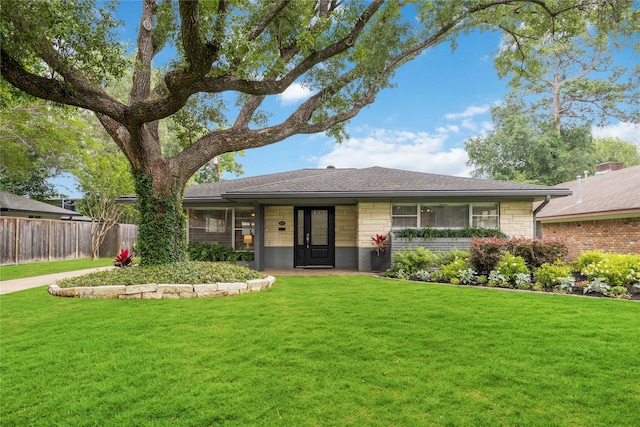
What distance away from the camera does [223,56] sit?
246 inches

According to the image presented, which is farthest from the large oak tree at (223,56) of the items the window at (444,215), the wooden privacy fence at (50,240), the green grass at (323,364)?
the wooden privacy fence at (50,240)

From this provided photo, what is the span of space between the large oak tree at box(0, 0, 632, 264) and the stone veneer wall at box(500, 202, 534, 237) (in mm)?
5019

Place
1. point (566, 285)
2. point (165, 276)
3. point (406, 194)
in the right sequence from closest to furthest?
point (566, 285) < point (165, 276) < point (406, 194)

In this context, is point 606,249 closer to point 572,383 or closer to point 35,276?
point 572,383

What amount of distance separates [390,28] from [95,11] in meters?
6.95

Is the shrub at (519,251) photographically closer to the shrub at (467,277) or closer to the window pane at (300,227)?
the shrub at (467,277)

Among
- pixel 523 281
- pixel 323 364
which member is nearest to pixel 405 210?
pixel 523 281

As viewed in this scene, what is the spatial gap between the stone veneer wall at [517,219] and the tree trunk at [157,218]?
9.62 meters

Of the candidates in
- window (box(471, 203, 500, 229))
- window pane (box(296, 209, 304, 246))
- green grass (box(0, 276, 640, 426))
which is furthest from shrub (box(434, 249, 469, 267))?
window pane (box(296, 209, 304, 246))

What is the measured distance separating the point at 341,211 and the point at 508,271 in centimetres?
550

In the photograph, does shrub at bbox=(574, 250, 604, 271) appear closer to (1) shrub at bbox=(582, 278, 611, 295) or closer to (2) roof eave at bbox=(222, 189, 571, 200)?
(1) shrub at bbox=(582, 278, 611, 295)

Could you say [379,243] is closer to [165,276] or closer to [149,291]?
[165,276]

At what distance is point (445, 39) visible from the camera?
1026cm

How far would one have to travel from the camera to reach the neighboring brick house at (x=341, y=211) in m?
9.89
